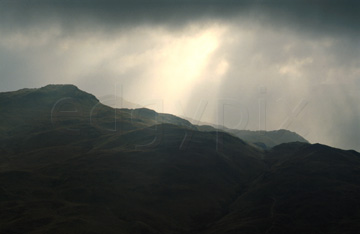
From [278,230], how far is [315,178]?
71.0 meters

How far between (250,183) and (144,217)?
77.7 metres

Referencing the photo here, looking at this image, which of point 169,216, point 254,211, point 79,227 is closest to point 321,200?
point 254,211

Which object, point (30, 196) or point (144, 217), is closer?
point (144, 217)

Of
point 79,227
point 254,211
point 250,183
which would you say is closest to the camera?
point 79,227

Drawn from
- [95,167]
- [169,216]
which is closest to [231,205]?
[169,216]

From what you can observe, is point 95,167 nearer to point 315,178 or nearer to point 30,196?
point 30,196

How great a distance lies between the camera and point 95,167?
188m

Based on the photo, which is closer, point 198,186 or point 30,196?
point 30,196

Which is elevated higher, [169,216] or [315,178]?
[315,178]

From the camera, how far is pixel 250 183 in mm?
197750

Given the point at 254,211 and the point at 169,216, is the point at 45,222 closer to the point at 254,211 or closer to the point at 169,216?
the point at 169,216

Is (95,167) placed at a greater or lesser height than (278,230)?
greater

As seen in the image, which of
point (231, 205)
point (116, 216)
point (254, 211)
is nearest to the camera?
point (116, 216)

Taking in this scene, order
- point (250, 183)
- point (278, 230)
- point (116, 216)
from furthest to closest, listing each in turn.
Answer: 1. point (250, 183)
2. point (116, 216)
3. point (278, 230)
